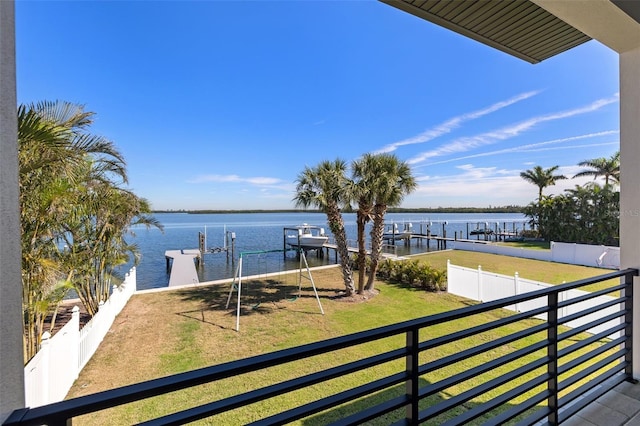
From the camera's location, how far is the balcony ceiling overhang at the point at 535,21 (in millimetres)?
1701

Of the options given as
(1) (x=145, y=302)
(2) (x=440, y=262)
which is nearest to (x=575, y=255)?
(2) (x=440, y=262)

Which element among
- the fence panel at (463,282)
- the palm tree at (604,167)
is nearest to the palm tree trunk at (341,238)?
the fence panel at (463,282)

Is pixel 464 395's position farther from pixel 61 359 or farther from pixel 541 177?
pixel 541 177

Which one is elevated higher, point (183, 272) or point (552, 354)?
point (552, 354)

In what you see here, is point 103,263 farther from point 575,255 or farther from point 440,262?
point 575,255

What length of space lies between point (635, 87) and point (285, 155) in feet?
84.1

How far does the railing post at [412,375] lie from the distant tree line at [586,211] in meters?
16.3

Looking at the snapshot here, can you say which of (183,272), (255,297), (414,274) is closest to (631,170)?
(414,274)

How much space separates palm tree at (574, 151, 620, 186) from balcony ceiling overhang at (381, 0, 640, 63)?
1885cm

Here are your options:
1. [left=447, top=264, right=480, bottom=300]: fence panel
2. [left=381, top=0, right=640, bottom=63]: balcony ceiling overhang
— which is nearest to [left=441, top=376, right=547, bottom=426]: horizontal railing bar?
[left=381, top=0, right=640, bottom=63]: balcony ceiling overhang

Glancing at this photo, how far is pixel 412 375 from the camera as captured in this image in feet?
3.44

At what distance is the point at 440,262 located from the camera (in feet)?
40.8

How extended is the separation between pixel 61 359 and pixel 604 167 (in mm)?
23620

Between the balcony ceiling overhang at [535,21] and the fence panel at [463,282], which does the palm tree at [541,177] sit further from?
the balcony ceiling overhang at [535,21]
